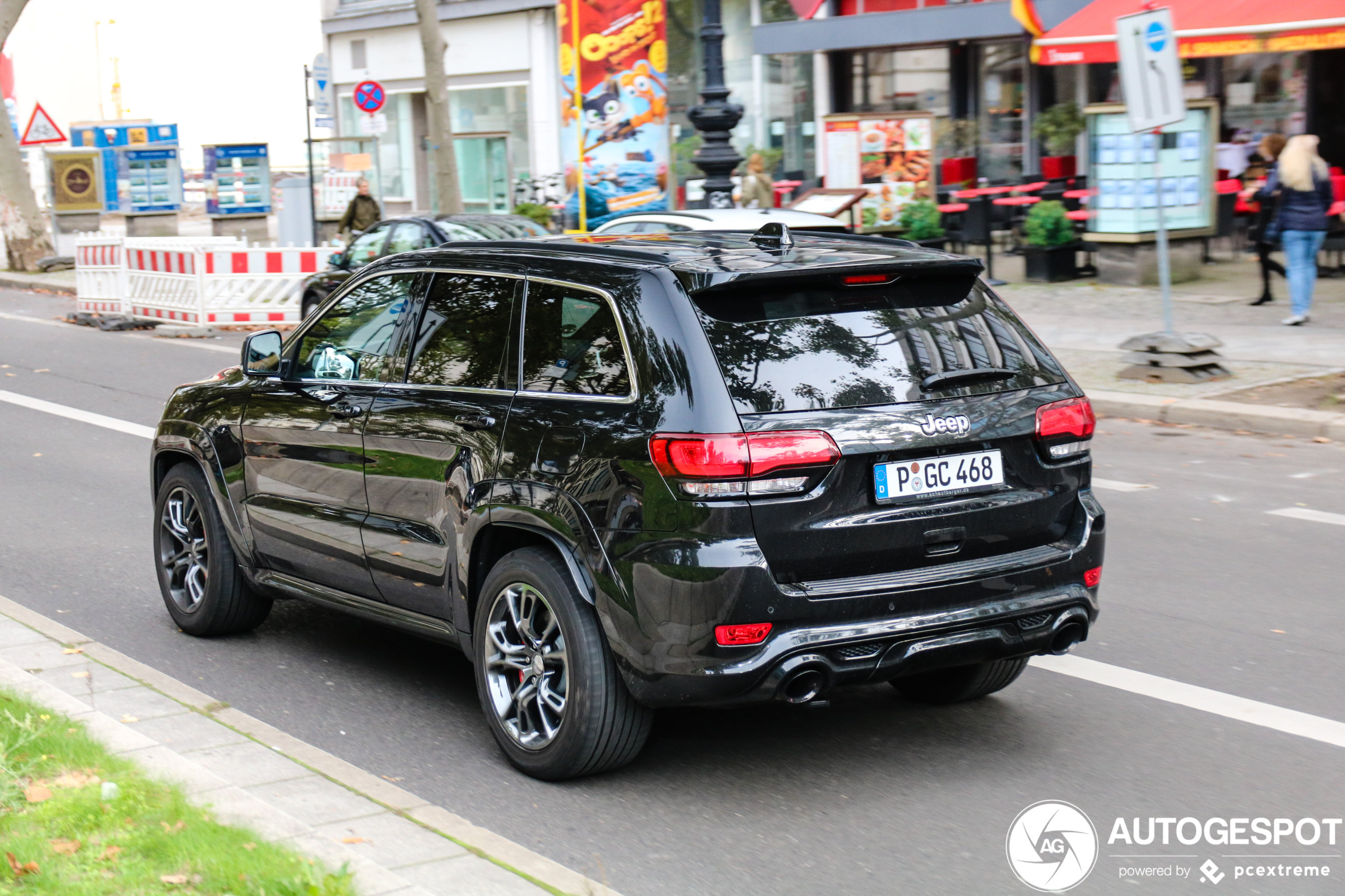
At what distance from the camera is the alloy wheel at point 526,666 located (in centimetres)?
471

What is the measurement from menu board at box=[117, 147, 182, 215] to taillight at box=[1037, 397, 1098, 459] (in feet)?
105

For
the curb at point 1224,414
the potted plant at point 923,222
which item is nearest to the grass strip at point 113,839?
the curb at point 1224,414

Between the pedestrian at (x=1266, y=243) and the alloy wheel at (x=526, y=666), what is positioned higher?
the pedestrian at (x=1266, y=243)

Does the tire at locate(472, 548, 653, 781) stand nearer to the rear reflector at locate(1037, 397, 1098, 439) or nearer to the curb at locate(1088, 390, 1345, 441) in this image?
the rear reflector at locate(1037, 397, 1098, 439)

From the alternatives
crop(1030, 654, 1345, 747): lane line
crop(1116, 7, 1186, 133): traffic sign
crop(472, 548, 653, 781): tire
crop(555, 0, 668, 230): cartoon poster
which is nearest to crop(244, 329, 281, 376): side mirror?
crop(472, 548, 653, 781): tire

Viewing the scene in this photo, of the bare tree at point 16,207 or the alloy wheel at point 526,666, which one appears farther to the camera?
the bare tree at point 16,207

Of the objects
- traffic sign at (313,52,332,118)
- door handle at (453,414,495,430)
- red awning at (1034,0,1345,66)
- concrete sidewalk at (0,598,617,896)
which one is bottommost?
concrete sidewalk at (0,598,617,896)

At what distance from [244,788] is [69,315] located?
19.8 meters

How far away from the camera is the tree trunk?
22984 mm

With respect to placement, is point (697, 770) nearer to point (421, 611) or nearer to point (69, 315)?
point (421, 611)

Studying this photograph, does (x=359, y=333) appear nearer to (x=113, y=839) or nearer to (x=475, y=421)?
(x=475, y=421)

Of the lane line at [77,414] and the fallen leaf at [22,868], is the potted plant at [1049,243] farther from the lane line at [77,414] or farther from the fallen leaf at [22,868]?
the fallen leaf at [22,868]

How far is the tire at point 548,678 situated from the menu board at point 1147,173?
14870 millimetres

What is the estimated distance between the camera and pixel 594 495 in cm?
450
